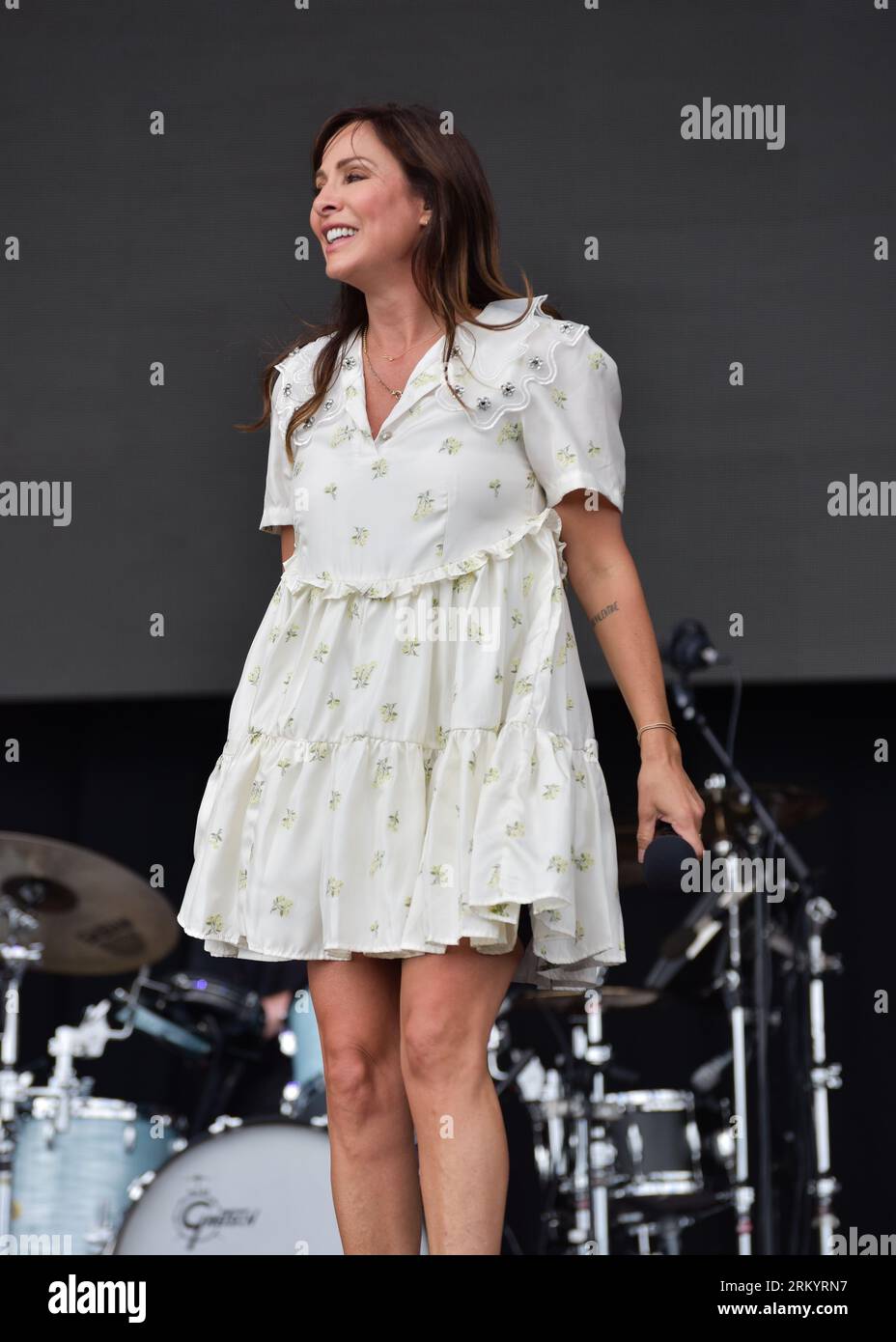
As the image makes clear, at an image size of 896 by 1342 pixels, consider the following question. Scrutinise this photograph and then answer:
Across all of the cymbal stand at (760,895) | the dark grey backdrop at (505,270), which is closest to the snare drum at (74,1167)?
the dark grey backdrop at (505,270)

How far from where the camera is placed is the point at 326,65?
3.38m

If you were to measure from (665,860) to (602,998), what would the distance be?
6.16 feet

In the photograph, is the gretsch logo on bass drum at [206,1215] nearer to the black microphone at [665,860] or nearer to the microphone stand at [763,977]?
the microphone stand at [763,977]

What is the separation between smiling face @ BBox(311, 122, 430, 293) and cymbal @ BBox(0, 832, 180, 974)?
5.48 ft

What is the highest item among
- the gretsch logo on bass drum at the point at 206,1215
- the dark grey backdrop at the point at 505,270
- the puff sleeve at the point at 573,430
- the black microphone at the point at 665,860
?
the dark grey backdrop at the point at 505,270

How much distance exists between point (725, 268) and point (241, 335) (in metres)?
1.03

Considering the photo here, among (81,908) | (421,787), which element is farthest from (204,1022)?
(421,787)

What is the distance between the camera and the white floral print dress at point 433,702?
148 centimetres

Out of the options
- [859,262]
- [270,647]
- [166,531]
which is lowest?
[270,647]

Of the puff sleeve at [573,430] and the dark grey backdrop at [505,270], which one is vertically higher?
the dark grey backdrop at [505,270]

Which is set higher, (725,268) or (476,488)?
(725,268)

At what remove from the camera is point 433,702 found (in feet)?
5.13
